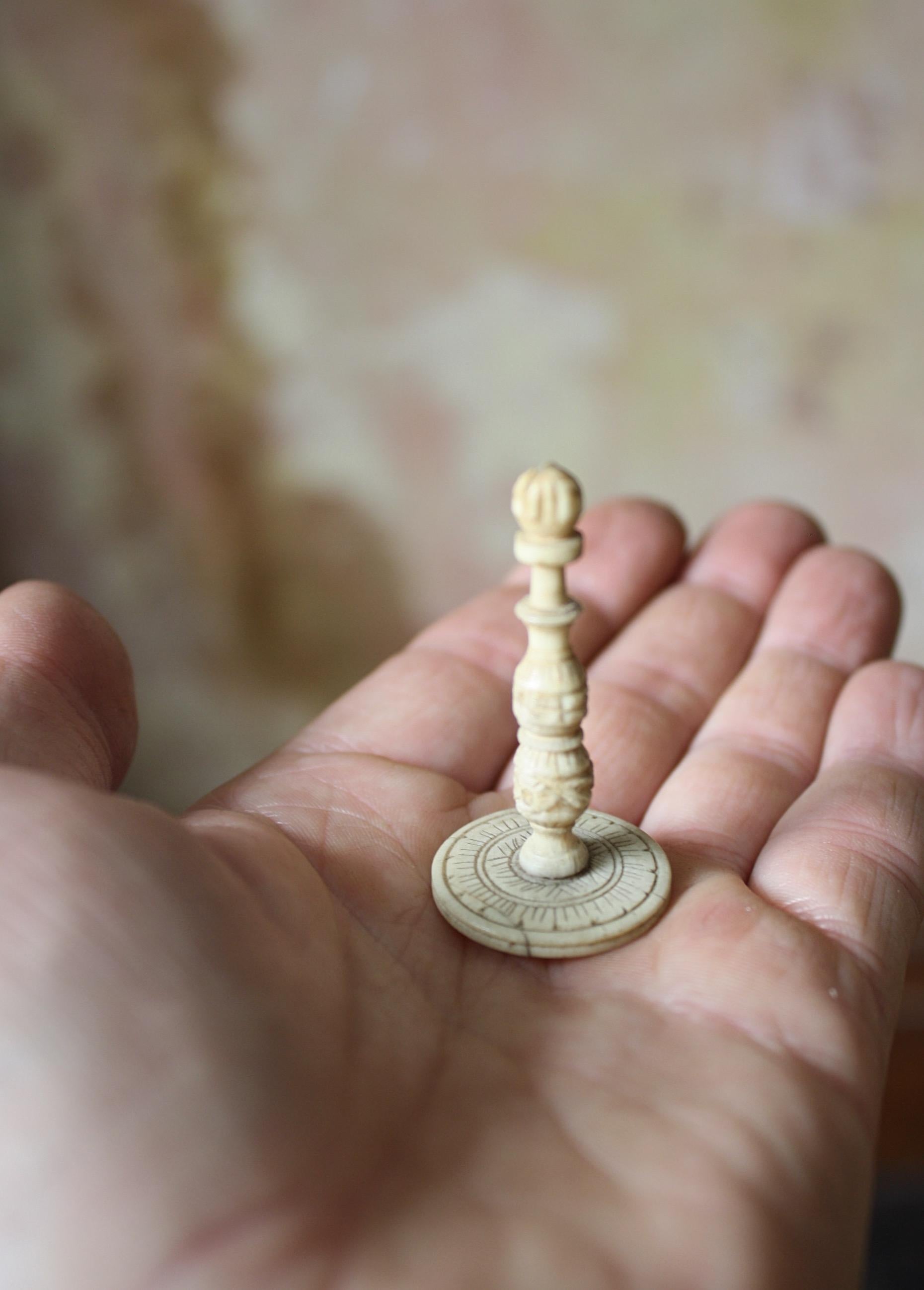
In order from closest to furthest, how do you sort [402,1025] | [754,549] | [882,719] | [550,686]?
[402,1025]
[550,686]
[882,719]
[754,549]

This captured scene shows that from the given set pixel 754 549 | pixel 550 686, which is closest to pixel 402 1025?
pixel 550 686

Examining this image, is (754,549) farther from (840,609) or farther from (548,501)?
(548,501)

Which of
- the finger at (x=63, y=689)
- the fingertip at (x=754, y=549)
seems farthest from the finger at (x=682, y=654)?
the finger at (x=63, y=689)

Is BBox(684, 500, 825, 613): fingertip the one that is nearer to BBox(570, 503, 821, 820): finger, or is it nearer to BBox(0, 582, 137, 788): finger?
BBox(570, 503, 821, 820): finger

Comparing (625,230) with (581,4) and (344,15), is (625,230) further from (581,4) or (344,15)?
(344,15)

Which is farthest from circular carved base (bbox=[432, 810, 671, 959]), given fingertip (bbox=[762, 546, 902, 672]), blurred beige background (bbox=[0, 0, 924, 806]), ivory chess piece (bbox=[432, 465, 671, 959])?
blurred beige background (bbox=[0, 0, 924, 806])
